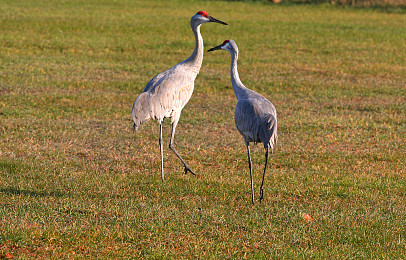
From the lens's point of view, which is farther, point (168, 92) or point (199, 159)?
point (199, 159)

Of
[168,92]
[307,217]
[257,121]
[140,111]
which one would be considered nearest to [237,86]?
[168,92]

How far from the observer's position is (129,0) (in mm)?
39438

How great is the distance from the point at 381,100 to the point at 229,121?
173 inches

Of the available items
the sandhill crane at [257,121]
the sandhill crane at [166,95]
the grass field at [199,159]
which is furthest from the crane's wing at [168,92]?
the sandhill crane at [257,121]

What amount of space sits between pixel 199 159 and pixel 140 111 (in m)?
1.68

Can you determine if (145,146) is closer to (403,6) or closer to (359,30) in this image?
(359,30)

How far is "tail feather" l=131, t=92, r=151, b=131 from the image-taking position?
7.70 meters

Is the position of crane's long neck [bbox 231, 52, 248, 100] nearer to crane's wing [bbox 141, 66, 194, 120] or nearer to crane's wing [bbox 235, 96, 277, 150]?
crane's wing [bbox 235, 96, 277, 150]

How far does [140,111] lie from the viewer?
25.4 feet

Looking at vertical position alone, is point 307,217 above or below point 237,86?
below

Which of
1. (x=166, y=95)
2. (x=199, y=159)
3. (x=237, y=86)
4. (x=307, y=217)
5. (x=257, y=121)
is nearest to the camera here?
(x=307, y=217)

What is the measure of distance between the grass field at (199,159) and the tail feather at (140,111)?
2.60ft

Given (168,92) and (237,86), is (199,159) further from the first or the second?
(237,86)

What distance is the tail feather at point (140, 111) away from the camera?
7.70 meters
